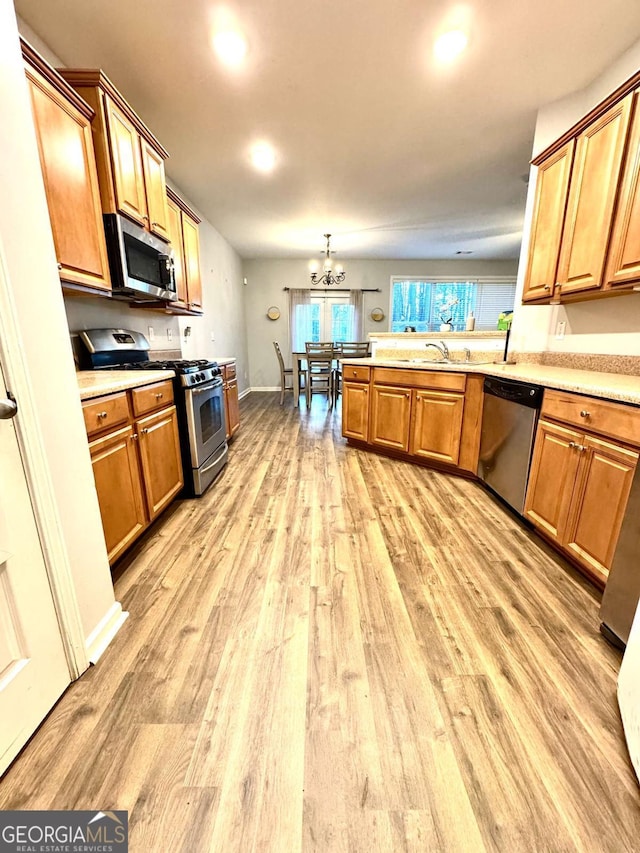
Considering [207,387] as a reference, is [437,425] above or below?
below

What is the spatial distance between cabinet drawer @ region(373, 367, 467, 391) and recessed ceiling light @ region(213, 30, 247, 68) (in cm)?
223

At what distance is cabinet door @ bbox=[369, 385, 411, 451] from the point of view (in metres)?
2.94

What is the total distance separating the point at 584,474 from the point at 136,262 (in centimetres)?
271

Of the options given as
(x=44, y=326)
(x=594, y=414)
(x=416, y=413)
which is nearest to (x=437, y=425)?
(x=416, y=413)

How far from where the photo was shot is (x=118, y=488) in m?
1.52

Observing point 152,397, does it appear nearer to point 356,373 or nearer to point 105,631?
point 105,631

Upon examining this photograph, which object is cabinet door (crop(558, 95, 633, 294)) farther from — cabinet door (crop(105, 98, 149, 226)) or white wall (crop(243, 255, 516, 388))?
white wall (crop(243, 255, 516, 388))

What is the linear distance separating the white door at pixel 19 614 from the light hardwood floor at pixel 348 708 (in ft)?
0.31

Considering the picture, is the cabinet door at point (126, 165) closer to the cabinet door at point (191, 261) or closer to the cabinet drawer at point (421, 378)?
the cabinet door at point (191, 261)

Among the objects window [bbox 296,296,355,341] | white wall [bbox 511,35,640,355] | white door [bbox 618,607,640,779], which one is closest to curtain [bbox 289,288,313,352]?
window [bbox 296,296,355,341]

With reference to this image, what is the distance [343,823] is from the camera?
747 millimetres

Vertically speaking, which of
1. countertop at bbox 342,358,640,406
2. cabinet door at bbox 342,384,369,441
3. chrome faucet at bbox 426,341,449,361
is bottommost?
cabinet door at bbox 342,384,369,441

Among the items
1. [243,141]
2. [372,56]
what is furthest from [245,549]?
[243,141]

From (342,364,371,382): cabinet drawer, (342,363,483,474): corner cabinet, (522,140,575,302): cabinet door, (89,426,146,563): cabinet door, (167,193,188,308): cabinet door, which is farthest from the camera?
(342,364,371,382): cabinet drawer
